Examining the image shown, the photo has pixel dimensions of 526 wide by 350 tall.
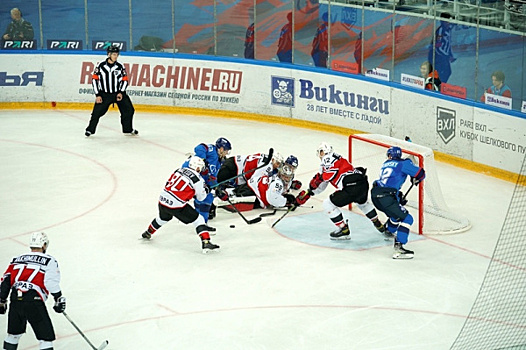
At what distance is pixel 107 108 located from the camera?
15.1 meters

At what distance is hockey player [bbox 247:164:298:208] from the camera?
11.0 meters

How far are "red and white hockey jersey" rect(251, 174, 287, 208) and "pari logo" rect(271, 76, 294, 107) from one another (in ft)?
15.6

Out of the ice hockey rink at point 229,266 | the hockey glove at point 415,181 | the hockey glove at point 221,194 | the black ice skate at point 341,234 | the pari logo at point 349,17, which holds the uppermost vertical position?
the pari logo at point 349,17

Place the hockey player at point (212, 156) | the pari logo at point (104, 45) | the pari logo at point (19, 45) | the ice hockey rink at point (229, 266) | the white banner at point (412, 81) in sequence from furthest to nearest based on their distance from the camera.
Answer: the pari logo at point (104, 45), the pari logo at point (19, 45), the white banner at point (412, 81), the hockey player at point (212, 156), the ice hockey rink at point (229, 266)

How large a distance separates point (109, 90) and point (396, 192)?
256 inches

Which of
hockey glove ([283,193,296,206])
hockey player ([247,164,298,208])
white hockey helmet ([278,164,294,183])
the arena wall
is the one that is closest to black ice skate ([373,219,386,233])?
hockey player ([247,164,298,208])

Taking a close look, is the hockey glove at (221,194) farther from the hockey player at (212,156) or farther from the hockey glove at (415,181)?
the hockey glove at (415,181)

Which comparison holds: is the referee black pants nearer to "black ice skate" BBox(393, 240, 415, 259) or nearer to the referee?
the referee

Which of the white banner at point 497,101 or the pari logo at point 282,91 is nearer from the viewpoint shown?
the white banner at point 497,101

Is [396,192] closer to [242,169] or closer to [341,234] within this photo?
[341,234]

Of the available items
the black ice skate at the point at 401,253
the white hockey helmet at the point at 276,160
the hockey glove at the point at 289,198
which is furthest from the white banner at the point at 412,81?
the black ice skate at the point at 401,253

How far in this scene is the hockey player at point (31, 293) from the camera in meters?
7.23

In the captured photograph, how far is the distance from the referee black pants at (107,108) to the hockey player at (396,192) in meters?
6.11

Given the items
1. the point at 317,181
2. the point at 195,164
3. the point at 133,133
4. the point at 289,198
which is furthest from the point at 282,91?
the point at 195,164
